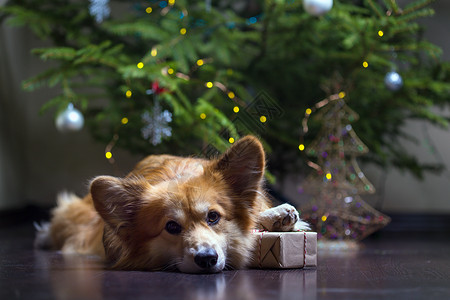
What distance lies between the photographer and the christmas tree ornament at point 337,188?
9.58 feet

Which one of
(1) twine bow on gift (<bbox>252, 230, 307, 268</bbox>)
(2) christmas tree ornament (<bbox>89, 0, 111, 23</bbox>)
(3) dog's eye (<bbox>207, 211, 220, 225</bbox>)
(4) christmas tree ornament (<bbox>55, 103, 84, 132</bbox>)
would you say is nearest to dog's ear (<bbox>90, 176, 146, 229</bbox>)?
(3) dog's eye (<bbox>207, 211, 220, 225</bbox>)

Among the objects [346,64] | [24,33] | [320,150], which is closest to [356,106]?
[346,64]

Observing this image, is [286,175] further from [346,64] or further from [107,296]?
[107,296]

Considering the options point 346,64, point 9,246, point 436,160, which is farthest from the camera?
point 436,160

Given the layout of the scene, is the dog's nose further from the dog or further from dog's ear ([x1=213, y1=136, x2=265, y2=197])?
dog's ear ([x1=213, y1=136, x2=265, y2=197])

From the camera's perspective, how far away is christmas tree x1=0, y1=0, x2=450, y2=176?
110 inches

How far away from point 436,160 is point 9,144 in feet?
11.3

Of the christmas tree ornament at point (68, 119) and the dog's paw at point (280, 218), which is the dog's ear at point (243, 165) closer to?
the dog's paw at point (280, 218)

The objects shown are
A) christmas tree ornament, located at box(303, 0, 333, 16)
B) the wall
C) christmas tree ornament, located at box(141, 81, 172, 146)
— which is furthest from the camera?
the wall

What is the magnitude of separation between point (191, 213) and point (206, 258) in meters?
0.16

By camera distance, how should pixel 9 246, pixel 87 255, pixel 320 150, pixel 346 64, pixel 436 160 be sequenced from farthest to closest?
pixel 436 160 < pixel 346 64 < pixel 320 150 < pixel 9 246 < pixel 87 255

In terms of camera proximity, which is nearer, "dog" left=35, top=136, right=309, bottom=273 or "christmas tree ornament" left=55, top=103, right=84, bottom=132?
"dog" left=35, top=136, right=309, bottom=273

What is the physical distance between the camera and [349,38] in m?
2.84

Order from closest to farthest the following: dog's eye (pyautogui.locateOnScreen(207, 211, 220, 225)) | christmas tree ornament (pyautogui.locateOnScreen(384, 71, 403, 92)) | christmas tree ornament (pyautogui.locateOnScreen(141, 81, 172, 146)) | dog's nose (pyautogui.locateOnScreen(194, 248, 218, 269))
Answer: dog's nose (pyautogui.locateOnScreen(194, 248, 218, 269)), dog's eye (pyautogui.locateOnScreen(207, 211, 220, 225)), christmas tree ornament (pyautogui.locateOnScreen(141, 81, 172, 146)), christmas tree ornament (pyautogui.locateOnScreen(384, 71, 403, 92))
